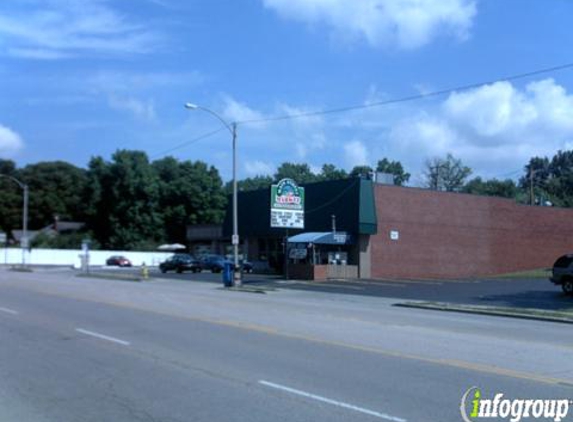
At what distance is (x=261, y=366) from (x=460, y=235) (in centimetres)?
4339

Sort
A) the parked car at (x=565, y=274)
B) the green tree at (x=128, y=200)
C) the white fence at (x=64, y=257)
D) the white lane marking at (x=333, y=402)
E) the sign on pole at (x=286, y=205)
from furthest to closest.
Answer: the green tree at (x=128, y=200) < the white fence at (x=64, y=257) < the sign on pole at (x=286, y=205) < the parked car at (x=565, y=274) < the white lane marking at (x=333, y=402)

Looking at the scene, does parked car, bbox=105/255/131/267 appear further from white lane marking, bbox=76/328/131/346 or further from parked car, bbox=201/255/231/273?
white lane marking, bbox=76/328/131/346

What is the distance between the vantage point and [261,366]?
10398 mm

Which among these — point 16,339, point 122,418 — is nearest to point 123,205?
point 16,339

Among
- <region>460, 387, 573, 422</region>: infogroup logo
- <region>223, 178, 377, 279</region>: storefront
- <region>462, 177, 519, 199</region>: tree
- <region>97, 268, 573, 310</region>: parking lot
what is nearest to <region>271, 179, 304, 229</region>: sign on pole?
<region>223, 178, 377, 279</region>: storefront

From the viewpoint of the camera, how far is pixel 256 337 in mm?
13852

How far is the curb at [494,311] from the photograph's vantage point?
2012 centimetres

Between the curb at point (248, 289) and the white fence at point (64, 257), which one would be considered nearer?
the curb at point (248, 289)

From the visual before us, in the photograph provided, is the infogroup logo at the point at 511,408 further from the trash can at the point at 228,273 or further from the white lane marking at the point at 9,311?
the trash can at the point at 228,273

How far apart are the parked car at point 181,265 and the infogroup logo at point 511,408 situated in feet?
165

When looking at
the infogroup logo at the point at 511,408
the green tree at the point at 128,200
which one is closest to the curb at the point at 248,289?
the infogroup logo at the point at 511,408

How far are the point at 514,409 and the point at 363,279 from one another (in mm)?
35922

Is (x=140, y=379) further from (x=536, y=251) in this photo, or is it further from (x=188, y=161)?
(x=188, y=161)

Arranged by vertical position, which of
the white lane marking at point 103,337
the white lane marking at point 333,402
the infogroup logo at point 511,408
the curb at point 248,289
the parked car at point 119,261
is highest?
the parked car at point 119,261
